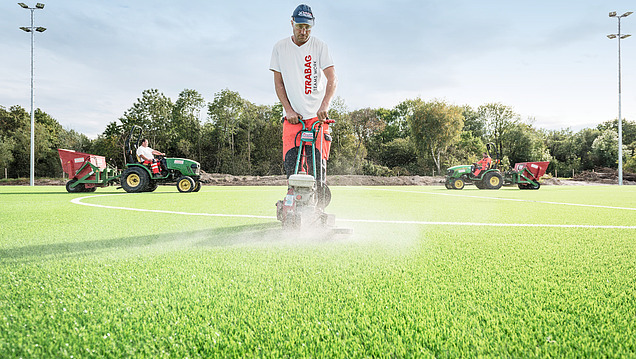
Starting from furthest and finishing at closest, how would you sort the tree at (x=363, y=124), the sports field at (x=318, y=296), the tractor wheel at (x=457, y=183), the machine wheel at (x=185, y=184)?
the tree at (x=363, y=124)
the tractor wheel at (x=457, y=183)
the machine wheel at (x=185, y=184)
the sports field at (x=318, y=296)

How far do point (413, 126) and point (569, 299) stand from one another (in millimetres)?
31279

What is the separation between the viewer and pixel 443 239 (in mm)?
2746

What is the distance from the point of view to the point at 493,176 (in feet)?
45.6

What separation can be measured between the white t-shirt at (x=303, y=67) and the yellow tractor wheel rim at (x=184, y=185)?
831 centimetres

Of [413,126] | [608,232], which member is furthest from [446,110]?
[608,232]

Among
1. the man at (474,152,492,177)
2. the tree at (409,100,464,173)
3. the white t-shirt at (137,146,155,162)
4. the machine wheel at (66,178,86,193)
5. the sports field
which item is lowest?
the sports field

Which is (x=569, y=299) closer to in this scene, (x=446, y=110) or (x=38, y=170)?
(x=446, y=110)

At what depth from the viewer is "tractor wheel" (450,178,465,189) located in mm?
14267

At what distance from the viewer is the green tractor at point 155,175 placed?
10.2 metres

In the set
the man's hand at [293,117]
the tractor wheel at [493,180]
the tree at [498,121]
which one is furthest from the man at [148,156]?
the tree at [498,121]

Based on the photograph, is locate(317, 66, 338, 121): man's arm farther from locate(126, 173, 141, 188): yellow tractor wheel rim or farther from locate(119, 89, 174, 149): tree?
locate(119, 89, 174, 149): tree

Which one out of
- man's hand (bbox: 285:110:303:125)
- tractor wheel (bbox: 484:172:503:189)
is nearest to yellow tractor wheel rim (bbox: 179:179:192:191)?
man's hand (bbox: 285:110:303:125)

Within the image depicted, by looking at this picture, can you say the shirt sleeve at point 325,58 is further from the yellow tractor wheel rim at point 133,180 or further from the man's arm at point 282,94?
the yellow tractor wheel rim at point 133,180

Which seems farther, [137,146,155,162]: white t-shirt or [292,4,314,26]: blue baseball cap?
[137,146,155,162]: white t-shirt
